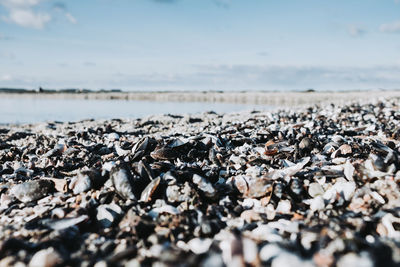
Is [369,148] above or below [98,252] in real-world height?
above

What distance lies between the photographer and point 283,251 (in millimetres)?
1688

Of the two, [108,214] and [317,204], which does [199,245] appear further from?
[317,204]

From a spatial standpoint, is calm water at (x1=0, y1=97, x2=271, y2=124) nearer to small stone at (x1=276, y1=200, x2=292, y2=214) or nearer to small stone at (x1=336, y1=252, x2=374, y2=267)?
small stone at (x1=276, y1=200, x2=292, y2=214)

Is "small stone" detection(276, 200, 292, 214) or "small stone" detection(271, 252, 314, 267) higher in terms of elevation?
"small stone" detection(271, 252, 314, 267)

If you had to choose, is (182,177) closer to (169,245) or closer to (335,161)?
(169,245)

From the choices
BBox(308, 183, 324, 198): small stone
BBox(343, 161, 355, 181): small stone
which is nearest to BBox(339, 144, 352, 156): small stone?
BBox(343, 161, 355, 181): small stone

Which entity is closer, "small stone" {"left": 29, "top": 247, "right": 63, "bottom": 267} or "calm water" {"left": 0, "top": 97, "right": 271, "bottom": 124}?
"small stone" {"left": 29, "top": 247, "right": 63, "bottom": 267}

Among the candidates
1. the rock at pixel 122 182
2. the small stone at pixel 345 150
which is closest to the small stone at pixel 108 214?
the rock at pixel 122 182

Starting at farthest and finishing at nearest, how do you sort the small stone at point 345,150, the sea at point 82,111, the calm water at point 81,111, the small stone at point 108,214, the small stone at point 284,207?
the calm water at point 81,111 < the sea at point 82,111 < the small stone at point 345,150 < the small stone at point 284,207 < the small stone at point 108,214

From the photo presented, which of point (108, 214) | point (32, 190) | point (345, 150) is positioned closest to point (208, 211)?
point (108, 214)

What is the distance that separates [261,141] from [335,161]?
65.7 inches

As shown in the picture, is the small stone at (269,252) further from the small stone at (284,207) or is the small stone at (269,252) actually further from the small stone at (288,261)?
the small stone at (284,207)

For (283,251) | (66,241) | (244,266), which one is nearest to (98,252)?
(66,241)

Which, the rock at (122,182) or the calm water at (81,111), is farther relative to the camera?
the calm water at (81,111)
